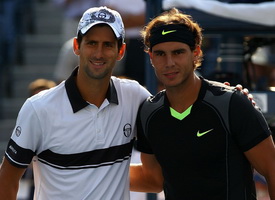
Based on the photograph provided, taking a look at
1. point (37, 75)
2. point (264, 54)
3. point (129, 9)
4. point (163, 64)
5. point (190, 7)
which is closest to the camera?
point (163, 64)

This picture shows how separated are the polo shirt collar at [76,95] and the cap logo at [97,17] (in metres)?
0.30

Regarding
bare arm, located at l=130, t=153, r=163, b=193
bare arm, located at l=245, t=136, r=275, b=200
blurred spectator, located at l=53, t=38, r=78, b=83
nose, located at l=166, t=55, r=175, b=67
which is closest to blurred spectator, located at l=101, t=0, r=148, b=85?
blurred spectator, located at l=53, t=38, r=78, b=83

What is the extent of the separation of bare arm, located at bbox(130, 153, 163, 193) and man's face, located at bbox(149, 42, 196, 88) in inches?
21.8

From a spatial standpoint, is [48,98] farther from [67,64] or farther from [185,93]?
[67,64]

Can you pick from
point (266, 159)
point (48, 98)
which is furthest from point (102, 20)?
point (266, 159)

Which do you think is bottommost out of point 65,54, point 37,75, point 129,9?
point 37,75

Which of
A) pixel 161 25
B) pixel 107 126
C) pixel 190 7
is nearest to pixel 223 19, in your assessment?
pixel 190 7

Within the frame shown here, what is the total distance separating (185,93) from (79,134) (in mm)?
587

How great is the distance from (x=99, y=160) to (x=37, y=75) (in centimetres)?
647

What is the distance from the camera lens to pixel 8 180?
379 centimetres

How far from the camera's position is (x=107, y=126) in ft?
12.5

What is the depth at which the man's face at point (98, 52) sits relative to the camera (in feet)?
12.2

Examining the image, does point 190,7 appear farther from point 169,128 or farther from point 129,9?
point 129,9

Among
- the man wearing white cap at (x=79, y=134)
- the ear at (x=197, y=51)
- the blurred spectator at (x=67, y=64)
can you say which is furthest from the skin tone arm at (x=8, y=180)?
the blurred spectator at (x=67, y=64)
